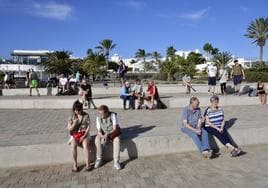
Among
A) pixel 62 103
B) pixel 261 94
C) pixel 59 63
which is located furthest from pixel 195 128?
pixel 59 63

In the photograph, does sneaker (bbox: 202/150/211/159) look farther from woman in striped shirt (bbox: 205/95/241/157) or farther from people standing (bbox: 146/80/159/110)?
people standing (bbox: 146/80/159/110)

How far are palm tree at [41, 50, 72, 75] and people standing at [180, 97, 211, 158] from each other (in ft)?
133

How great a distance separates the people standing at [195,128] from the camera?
6727 millimetres

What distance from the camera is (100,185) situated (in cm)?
521

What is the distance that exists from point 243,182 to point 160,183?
4.32ft

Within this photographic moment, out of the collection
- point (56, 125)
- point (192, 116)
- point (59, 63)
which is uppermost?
point (59, 63)

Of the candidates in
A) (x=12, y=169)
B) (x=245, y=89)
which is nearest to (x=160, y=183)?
(x=12, y=169)

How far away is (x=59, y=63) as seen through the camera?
46.2 metres

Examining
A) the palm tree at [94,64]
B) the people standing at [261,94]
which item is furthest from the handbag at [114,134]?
the palm tree at [94,64]

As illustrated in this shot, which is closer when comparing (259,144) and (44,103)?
(259,144)

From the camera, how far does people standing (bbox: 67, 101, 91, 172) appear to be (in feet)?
19.8

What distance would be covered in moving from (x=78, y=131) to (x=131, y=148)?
1.24 metres

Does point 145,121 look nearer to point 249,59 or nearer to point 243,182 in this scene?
point 243,182

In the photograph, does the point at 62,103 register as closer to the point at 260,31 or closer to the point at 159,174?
the point at 159,174
